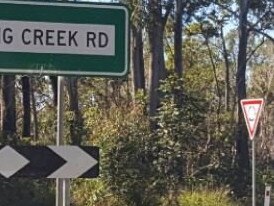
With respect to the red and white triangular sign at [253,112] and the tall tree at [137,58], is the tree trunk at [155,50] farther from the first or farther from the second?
the red and white triangular sign at [253,112]

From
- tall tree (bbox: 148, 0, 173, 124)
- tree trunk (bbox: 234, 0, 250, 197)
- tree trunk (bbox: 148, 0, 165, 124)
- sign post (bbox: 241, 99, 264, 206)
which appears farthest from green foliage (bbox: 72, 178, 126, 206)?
tall tree (bbox: 148, 0, 173, 124)

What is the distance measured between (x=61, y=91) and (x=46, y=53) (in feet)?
1.00

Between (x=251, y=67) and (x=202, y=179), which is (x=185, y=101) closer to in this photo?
(x=202, y=179)

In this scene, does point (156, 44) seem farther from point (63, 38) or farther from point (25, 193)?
point (63, 38)

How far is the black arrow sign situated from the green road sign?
23.5 inches

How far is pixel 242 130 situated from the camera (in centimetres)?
3106

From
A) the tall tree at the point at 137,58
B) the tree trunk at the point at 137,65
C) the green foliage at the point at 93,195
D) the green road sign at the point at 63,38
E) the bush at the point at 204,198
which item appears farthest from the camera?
the tree trunk at the point at 137,65

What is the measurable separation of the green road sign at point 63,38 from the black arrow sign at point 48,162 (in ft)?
1.96

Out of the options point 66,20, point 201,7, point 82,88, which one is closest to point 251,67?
point 82,88

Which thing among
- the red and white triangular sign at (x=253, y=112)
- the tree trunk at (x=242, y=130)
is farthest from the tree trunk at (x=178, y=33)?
the red and white triangular sign at (x=253, y=112)

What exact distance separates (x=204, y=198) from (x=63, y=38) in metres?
14.1

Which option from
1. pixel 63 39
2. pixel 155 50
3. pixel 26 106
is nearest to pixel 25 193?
pixel 155 50

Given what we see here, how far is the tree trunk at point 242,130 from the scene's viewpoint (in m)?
24.7

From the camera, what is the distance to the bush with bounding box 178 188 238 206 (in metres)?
18.9
